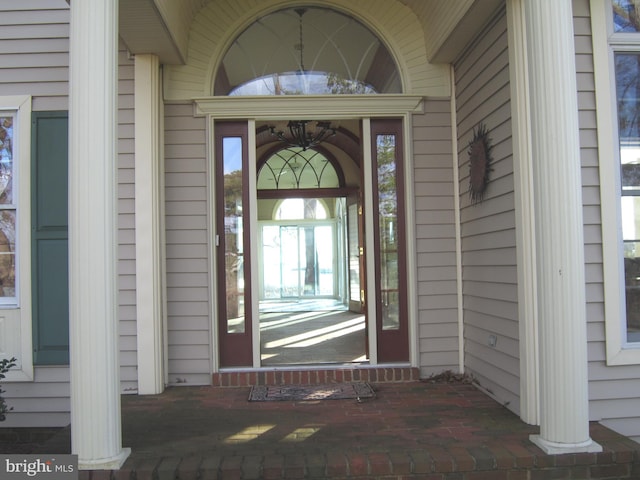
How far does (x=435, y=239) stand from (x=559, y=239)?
1693 millimetres

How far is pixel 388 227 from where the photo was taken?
4352 millimetres

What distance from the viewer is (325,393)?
12.6ft

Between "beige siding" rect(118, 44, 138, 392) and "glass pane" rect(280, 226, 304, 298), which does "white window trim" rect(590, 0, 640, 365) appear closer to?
"beige siding" rect(118, 44, 138, 392)

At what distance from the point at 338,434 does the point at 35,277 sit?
102 inches

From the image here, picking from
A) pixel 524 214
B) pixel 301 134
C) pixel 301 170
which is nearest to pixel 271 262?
pixel 301 170

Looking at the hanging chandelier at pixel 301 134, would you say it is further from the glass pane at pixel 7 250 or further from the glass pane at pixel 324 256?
the glass pane at pixel 324 256

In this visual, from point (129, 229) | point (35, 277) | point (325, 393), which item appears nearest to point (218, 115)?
point (129, 229)

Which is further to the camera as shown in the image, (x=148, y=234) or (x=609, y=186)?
(x=148, y=234)

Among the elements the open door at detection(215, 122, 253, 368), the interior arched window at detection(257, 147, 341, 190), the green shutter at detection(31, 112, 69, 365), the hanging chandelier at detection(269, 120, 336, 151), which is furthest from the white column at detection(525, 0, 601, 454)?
the interior arched window at detection(257, 147, 341, 190)

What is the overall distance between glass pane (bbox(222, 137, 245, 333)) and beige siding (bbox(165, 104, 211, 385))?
0.18 m

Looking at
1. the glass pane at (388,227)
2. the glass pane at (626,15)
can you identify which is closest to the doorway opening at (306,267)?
the glass pane at (388,227)

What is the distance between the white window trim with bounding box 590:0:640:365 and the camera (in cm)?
316

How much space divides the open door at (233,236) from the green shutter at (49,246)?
1162 mm

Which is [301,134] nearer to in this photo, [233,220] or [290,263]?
Result: [233,220]
